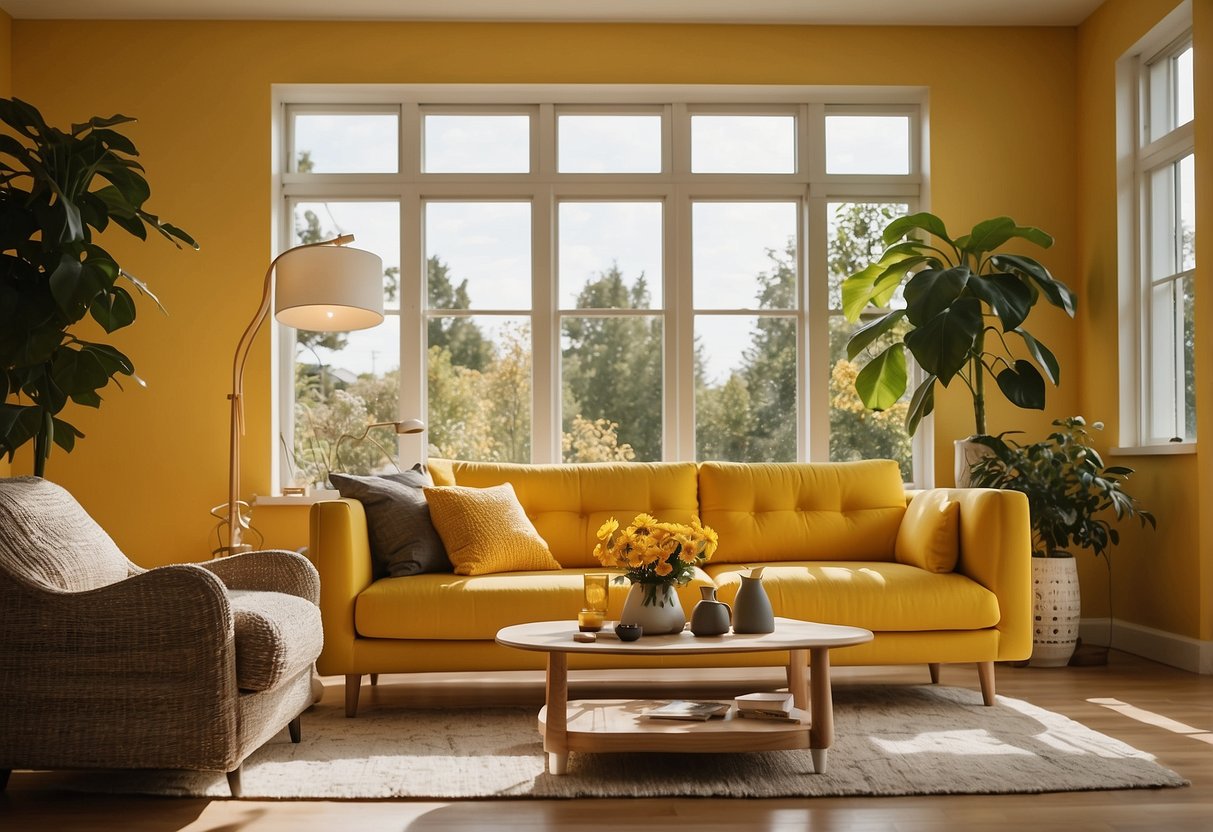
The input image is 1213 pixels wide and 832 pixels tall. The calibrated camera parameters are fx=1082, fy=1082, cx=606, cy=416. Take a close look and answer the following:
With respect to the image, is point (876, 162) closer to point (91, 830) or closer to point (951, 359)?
point (951, 359)

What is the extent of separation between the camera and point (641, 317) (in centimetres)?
560

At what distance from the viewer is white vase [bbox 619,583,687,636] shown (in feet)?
10.0

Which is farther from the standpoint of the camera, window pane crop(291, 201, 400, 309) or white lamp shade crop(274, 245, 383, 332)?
window pane crop(291, 201, 400, 309)

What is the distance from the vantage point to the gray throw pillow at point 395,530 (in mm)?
3996

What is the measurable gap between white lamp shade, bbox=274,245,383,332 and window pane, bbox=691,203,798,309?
1.87 m

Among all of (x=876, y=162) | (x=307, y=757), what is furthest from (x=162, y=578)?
(x=876, y=162)

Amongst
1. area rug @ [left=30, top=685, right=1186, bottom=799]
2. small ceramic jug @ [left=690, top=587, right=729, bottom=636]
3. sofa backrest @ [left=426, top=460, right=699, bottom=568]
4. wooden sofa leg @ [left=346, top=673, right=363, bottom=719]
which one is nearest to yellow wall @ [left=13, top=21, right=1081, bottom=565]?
sofa backrest @ [left=426, top=460, right=699, bottom=568]

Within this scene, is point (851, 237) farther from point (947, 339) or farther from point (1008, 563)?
point (1008, 563)

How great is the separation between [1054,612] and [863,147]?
254 cm

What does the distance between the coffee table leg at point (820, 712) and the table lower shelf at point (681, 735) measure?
34mm

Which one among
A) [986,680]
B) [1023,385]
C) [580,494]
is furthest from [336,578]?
[1023,385]

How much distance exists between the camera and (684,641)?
116 inches

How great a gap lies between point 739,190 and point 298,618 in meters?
3.49

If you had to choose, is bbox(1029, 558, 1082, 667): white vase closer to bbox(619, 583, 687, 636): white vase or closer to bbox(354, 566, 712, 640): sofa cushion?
bbox(354, 566, 712, 640): sofa cushion
